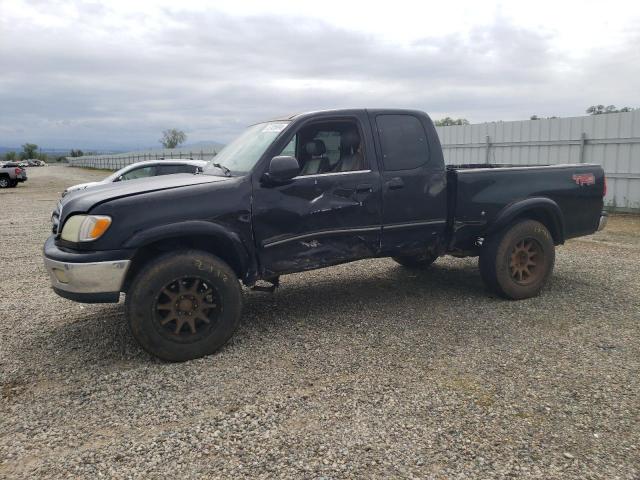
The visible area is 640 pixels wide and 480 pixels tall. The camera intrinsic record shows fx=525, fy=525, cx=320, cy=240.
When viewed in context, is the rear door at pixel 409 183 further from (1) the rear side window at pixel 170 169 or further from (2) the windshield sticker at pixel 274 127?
(1) the rear side window at pixel 170 169

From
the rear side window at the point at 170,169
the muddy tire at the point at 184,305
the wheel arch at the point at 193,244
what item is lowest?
the muddy tire at the point at 184,305

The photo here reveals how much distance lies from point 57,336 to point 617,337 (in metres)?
4.96

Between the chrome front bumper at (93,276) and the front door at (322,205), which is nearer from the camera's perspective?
the chrome front bumper at (93,276)

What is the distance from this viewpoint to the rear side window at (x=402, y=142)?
5.06m

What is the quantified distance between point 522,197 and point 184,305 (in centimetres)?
372

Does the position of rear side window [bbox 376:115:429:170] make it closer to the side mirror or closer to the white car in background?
the side mirror

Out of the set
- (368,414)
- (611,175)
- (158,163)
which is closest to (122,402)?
(368,414)

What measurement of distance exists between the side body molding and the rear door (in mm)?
656

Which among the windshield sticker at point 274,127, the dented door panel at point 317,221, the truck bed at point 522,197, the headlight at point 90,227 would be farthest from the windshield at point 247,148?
the truck bed at point 522,197

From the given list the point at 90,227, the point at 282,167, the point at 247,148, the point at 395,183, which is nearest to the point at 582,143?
the point at 395,183

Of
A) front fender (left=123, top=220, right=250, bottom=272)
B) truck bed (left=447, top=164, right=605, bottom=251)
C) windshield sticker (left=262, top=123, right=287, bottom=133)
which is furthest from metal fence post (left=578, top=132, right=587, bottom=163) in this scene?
front fender (left=123, top=220, right=250, bottom=272)

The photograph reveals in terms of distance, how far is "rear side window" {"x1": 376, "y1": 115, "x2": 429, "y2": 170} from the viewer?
5.06 metres

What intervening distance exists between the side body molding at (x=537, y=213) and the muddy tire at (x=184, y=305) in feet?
9.45

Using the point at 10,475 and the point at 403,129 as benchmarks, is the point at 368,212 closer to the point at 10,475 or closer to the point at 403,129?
the point at 403,129
